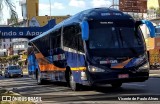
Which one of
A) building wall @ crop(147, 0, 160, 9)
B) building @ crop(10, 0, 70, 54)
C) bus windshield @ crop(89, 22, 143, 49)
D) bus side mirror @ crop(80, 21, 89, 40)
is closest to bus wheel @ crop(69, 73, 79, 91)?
bus windshield @ crop(89, 22, 143, 49)

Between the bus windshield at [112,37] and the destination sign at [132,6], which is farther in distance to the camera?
the destination sign at [132,6]

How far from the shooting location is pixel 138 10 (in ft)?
225

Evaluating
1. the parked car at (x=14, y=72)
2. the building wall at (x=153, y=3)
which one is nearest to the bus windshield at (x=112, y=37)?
the parked car at (x=14, y=72)

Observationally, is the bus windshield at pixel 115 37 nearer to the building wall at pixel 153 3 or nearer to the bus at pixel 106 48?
the bus at pixel 106 48

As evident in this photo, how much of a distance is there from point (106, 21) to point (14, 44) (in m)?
112

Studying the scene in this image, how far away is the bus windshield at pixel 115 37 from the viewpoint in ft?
49.4

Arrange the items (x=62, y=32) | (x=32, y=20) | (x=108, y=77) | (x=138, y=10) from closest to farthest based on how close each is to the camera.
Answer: (x=108, y=77) → (x=62, y=32) → (x=138, y=10) → (x=32, y=20)

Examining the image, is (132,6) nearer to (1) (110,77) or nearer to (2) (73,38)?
(2) (73,38)

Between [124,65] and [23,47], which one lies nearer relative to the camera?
[124,65]

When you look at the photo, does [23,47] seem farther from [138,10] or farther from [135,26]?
[135,26]

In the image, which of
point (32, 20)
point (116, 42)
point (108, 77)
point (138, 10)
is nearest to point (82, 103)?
point (108, 77)

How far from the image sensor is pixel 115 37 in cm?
1526

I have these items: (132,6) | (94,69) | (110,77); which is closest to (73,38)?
(94,69)

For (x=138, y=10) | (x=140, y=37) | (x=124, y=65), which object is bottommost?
(x=124, y=65)
